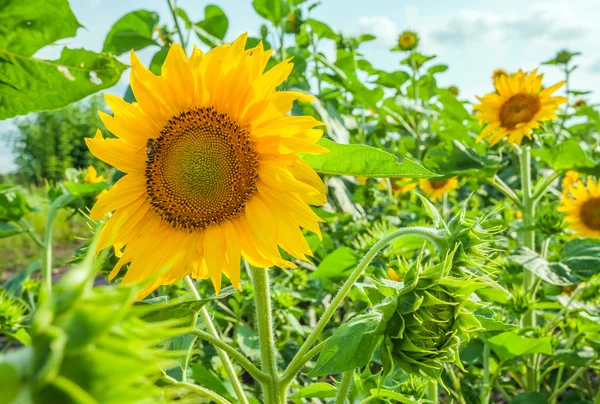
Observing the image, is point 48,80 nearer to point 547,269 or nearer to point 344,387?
point 344,387

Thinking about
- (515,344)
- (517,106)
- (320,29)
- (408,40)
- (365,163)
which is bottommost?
(515,344)

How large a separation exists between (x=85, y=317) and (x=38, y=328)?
1.0 inches

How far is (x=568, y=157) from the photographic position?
2.17m

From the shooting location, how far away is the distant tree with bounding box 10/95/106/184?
20.0 metres

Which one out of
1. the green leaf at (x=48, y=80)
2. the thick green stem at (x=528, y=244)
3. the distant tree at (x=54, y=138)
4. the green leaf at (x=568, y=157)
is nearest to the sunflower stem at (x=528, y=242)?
the thick green stem at (x=528, y=244)

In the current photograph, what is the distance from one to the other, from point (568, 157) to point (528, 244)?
14.8 inches

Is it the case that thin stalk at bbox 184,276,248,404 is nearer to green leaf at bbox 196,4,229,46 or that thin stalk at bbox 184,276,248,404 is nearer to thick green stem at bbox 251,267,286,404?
thick green stem at bbox 251,267,286,404

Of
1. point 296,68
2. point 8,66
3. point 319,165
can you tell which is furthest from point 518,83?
point 8,66

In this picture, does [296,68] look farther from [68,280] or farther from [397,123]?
[68,280]

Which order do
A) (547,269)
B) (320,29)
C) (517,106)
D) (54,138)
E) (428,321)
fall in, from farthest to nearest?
1. (54,138)
2. (320,29)
3. (517,106)
4. (547,269)
5. (428,321)

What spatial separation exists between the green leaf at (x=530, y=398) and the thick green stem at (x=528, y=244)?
0.13 metres

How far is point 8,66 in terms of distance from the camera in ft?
3.54

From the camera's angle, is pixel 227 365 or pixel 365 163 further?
pixel 227 365

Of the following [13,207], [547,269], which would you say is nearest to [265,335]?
[547,269]
